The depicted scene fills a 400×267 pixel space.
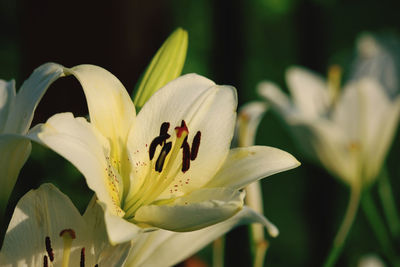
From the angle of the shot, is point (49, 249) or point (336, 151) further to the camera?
point (336, 151)

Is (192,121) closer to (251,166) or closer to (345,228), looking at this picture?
(251,166)

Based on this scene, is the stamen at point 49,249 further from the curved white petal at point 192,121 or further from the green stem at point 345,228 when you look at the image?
the green stem at point 345,228

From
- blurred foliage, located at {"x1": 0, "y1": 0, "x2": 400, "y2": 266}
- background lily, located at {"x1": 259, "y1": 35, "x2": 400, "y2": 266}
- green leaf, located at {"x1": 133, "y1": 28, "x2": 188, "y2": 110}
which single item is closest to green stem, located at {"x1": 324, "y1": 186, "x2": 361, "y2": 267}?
background lily, located at {"x1": 259, "y1": 35, "x2": 400, "y2": 266}

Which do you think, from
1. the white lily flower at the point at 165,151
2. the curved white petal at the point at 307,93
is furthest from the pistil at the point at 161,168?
the curved white petal at the point at 307,93

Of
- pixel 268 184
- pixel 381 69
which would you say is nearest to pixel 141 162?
pixel 381 69

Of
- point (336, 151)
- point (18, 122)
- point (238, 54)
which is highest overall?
point (18, 122)

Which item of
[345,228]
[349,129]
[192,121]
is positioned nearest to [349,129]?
[349,129]

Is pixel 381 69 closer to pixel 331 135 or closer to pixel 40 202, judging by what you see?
pixel 331 135
